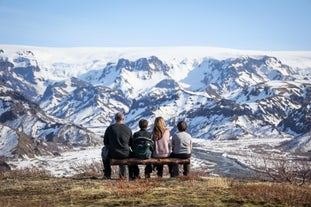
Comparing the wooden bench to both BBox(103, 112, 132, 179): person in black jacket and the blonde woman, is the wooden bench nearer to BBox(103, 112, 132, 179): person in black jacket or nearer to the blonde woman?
BBox(103, 112, 132, 179): person in black jacket

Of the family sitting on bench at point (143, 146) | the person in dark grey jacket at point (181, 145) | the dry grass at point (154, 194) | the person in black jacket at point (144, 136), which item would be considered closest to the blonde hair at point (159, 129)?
the family sitting on bench at point (143, 146)

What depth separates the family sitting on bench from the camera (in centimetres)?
2536

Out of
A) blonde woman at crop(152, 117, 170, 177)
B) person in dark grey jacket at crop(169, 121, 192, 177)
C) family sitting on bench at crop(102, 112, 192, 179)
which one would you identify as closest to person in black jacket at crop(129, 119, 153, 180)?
family sitting on bench at crop(102, 112, 192, 179)

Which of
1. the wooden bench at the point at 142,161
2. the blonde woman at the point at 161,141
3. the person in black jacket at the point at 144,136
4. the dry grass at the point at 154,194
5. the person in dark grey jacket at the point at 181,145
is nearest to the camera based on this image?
the dry grass at the point at 154,194

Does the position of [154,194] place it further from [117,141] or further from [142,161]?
[117,141]

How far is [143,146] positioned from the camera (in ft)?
84.4

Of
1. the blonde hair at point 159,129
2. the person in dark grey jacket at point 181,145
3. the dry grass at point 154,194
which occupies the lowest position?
the dry grass at point 154,194

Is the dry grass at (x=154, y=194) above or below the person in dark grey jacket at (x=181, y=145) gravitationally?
below

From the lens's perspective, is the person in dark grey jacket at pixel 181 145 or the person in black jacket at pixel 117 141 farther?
the person in dark grey jacket at pixel 181 145

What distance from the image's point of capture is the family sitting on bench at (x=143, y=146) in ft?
83.2

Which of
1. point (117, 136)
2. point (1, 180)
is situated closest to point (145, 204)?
point (117, 136)

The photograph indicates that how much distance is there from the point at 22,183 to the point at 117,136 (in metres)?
5.41

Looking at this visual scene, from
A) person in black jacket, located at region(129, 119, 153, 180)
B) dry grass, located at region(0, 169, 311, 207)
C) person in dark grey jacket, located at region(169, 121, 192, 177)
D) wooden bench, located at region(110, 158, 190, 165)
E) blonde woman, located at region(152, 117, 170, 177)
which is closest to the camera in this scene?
dry grass, located at region(0, 169, 311, 207)

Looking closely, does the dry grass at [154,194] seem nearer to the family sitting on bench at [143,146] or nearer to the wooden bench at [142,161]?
the wooden bench at [142,161]
